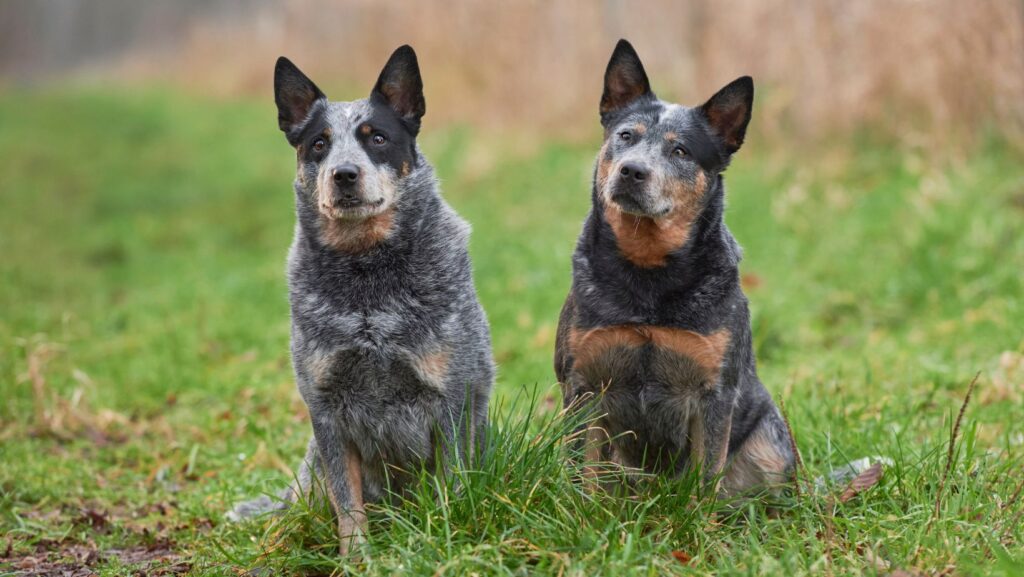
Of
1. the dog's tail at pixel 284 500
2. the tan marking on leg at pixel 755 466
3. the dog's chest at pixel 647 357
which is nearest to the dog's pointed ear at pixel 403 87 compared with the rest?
the dog's chest at pixel 647 357

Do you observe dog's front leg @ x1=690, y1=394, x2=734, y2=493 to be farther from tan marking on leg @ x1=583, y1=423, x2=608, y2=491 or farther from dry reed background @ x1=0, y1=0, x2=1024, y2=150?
dry reed background @ x1=0, y1=0, x2=1024, y2=150

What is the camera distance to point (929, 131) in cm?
858

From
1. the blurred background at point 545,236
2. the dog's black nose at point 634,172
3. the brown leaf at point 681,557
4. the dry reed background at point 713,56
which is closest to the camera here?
the brown leaf at point 681,557

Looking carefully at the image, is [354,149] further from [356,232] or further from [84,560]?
[84,560]

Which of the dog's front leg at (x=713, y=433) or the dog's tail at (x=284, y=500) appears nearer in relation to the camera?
the dog's front leg at (x=713, y=433)

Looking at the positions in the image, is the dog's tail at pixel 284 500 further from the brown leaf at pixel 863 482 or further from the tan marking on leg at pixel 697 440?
the brown leaf at pixel 863 482

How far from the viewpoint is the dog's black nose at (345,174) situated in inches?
138

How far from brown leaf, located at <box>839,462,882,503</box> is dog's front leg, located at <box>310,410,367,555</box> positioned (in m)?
1.63

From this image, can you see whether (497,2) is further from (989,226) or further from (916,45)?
(989,226)

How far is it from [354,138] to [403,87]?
0.31 meters

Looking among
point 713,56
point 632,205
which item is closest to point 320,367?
point 632,205

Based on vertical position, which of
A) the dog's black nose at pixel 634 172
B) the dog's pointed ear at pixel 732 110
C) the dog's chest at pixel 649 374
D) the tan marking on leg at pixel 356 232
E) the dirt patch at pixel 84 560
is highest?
the dog's pointed ear at pixel 732 110

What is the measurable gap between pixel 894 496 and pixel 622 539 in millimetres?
1030

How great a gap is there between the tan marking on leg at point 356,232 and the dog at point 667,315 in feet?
2.36
